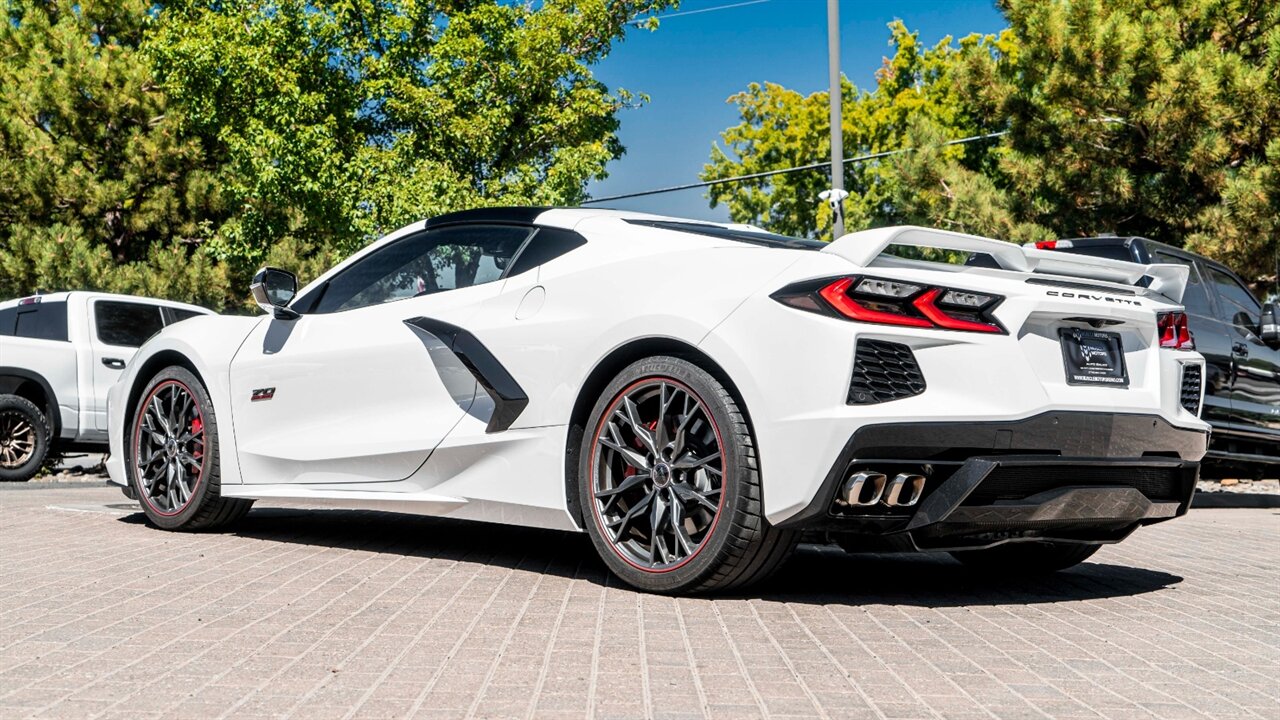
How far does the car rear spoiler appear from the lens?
422 cm

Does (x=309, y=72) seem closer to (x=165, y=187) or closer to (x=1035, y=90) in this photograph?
(x=165, y=187)

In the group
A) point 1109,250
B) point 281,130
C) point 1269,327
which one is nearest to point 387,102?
point 281,130

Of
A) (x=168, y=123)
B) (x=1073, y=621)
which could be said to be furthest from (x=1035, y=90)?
(x=168, y=123)

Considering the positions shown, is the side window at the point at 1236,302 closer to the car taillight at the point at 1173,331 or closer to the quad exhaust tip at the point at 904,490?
the car taillight at the point at 1173,331

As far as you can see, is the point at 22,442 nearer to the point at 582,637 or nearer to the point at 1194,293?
the point at 582,637

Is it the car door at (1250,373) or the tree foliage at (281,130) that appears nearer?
the car door at (1250,373)

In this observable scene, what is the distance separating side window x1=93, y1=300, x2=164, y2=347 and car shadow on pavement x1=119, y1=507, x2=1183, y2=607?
18.0 feet

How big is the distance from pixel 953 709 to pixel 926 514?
1113 mm

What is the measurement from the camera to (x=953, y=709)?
3121mm

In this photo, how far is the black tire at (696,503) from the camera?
14.1 feet

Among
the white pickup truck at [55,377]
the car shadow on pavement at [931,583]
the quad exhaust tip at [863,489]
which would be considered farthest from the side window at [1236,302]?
the white pickup truck at [55,377]

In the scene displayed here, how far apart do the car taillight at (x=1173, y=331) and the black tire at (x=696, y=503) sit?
1.66 m

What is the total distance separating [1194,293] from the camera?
32.6 feet

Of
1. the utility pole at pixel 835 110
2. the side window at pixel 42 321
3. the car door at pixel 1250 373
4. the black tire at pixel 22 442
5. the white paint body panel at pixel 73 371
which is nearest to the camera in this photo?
the car door at pixel 1250 373
